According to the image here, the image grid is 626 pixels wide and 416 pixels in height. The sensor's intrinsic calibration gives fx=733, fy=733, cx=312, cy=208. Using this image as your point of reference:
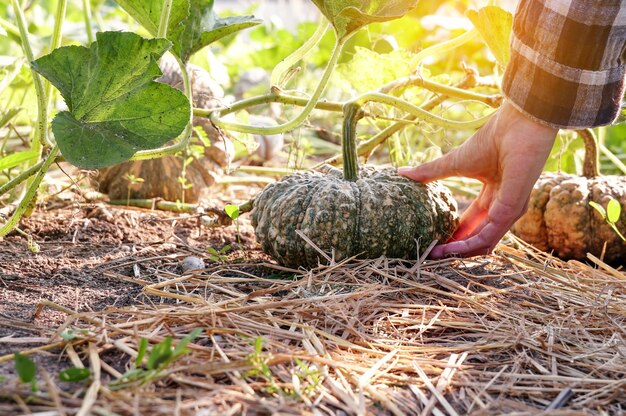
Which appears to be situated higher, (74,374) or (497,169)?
(497,169)

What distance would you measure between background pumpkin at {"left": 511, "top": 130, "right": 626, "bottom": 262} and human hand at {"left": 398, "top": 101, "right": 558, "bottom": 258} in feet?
1.23

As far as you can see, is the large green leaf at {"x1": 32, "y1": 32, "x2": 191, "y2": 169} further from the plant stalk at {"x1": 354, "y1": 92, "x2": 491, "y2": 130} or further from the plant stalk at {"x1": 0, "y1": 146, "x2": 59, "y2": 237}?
the plant stalk at {"x1": 354, "y1": 92, "x2": 491, "y2": 130}

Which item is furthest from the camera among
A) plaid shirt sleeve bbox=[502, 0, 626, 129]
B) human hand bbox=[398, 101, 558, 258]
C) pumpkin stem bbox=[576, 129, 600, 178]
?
pumpkin stem bbox=[576, 129, 600, 178]

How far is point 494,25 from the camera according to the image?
2211mm

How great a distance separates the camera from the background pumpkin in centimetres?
235

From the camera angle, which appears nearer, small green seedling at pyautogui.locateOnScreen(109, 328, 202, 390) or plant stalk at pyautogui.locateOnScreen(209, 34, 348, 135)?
small green seedling at pyautogui.locateOnScreen(109, 328, 202, 390)

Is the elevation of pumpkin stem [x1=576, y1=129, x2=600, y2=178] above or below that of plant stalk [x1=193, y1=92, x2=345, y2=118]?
below

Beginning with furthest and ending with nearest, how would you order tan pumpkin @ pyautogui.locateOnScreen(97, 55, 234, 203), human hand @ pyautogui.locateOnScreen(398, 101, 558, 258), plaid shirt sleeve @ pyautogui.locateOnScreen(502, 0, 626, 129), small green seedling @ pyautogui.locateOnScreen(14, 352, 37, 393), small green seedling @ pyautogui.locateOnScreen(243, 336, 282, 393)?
tan pumpkin @ pyautogui.locateOnScreen(97, 55, 234, 203), human hand @ pyautogui.locateOnScreen(398, 101, 558, 258), plaid shirt sleeve @ pyautogui.locateOnScreen(502, 0, 626, 129), small green seedling @ pyautogui.locateOnScreen(243, 336, 282, 393), small green seedling @ pyautogui.locateOnScreen(14, 352, 37, 393)

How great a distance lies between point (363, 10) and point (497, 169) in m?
0.57

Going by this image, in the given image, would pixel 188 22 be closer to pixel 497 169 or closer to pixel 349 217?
pixel 349 217

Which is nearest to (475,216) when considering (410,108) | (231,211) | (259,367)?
(410,108)

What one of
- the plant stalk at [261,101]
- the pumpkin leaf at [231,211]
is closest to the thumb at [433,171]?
the plant stalk at [261,101]

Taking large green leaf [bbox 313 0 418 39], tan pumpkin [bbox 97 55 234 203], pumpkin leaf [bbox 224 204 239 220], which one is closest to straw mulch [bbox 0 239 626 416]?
pumpkin leaf [bbox 224 204 239 220]

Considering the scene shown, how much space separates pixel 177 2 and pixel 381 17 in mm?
530
